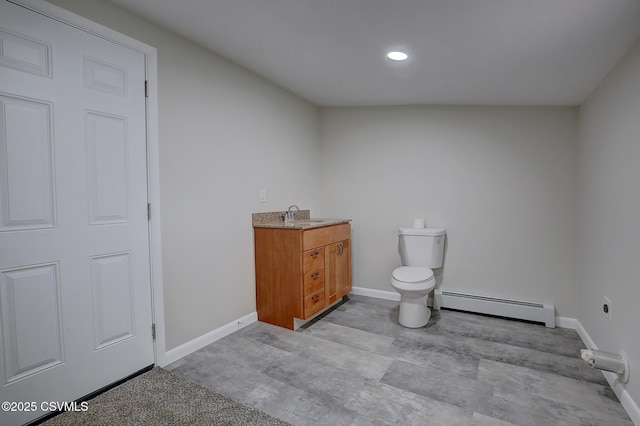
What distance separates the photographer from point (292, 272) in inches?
102

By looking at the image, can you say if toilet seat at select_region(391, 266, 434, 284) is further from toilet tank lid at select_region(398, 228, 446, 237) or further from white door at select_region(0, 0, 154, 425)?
white door at select_region(0, 0, 154, 425)

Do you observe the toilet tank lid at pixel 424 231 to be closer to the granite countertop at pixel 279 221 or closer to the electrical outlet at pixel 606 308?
the granite countertop at pixel 279 221

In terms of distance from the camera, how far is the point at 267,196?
2.94m

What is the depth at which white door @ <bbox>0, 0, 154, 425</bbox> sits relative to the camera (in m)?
1.46

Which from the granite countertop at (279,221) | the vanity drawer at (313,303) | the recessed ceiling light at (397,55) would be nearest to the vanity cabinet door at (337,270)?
the vanity drawer at (313,303)

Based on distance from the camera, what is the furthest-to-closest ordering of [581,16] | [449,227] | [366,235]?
[366,235], [449,227], [581,16]

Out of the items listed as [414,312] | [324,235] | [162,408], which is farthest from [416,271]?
[162,408]

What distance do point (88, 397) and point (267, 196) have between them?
186cm

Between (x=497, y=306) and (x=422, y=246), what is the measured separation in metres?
0.86

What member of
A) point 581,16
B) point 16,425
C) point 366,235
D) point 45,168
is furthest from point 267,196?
point 581,16

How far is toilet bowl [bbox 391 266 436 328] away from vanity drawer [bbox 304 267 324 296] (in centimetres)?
63

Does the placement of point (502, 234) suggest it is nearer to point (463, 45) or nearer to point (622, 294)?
point (622, 294)

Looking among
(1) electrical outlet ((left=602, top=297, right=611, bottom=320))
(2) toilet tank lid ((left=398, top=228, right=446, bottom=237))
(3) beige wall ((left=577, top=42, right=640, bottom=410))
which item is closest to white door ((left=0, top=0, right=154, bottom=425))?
(2) toilet tank lid ((left=398, top=228, right=446, bottom=237))

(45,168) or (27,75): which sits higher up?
(27,75)
